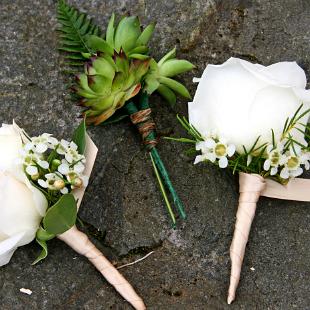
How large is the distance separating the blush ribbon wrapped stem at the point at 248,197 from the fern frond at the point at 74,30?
57cm

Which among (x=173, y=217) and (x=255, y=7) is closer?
(x=173, y=217)

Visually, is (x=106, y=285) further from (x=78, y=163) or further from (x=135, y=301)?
(x=78, y=163)

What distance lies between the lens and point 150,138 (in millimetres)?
2053

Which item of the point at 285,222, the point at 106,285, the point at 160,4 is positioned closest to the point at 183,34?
the point at 160,4

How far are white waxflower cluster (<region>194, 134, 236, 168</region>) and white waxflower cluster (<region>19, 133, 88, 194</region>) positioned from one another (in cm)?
31

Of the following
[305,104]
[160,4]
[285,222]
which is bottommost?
[285,222]

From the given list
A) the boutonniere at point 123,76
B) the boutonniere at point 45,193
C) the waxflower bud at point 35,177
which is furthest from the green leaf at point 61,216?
the boutonniere at point 123,76

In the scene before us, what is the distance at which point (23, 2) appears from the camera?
2238mm

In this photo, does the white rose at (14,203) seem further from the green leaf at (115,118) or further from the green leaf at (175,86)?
the green leaf at (175,86)

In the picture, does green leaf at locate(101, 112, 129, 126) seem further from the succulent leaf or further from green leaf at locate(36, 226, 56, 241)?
green leaf at locate(36, 226, 56, 241)

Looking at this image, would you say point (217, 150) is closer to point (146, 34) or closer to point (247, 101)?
point (247, 101)

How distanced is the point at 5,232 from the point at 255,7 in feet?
3.29

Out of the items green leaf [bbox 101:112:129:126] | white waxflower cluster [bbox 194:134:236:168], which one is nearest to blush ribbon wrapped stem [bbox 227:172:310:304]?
white waxflower cluster [bbox 194:134:236:168]

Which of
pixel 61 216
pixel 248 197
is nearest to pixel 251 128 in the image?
pixel 248 197
